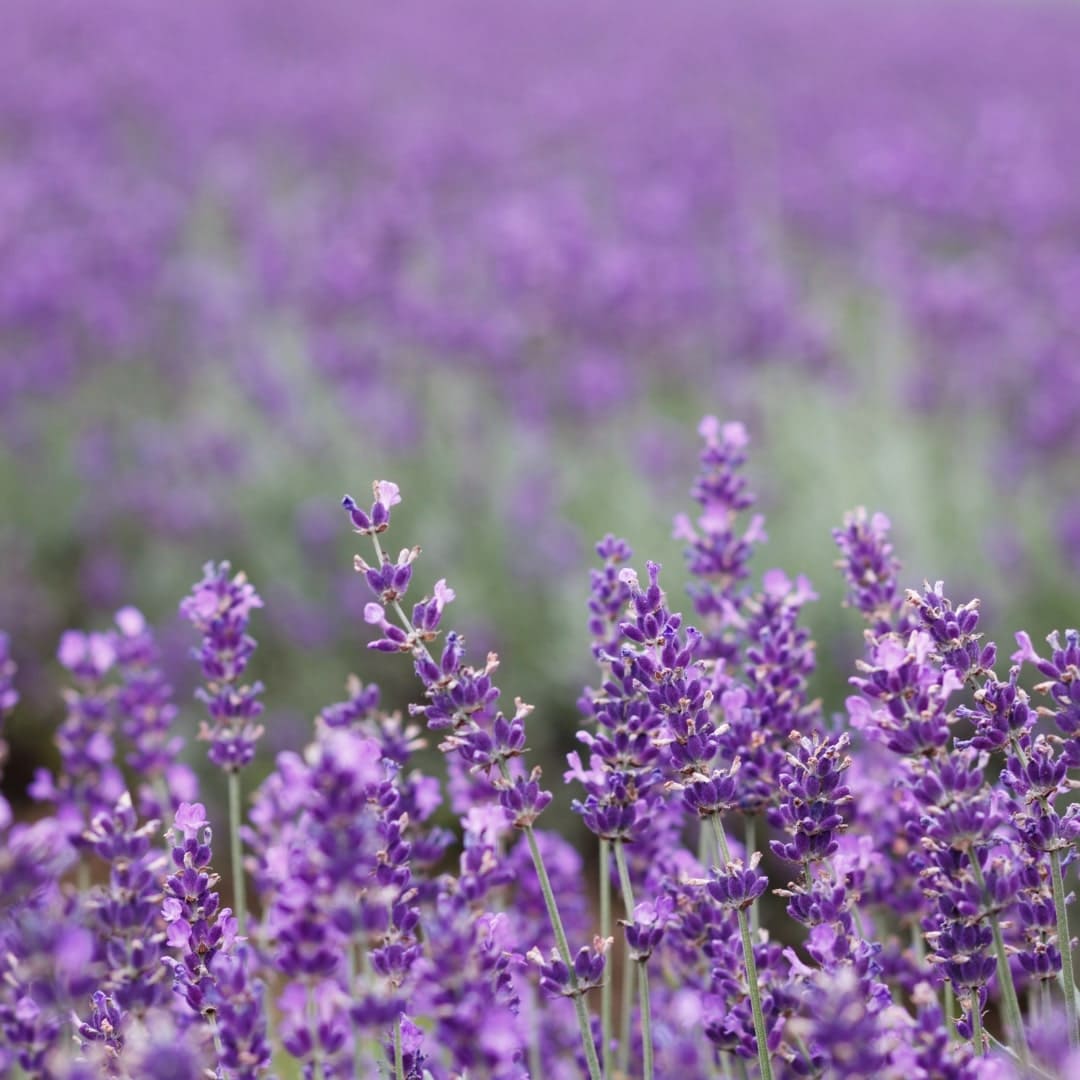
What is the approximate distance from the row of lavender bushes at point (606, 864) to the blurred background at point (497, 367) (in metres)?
2.19

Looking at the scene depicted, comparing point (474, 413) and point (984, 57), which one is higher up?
point (984, 57)

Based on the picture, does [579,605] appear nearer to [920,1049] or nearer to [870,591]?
[870,591]

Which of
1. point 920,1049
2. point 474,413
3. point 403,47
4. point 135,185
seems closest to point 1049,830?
point 920,1049

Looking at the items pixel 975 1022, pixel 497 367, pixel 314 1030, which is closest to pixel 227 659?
pixel 314 1030

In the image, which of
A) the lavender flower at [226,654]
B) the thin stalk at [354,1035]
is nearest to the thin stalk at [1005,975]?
the thin stalk at [354,1035]

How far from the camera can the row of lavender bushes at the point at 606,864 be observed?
3.37 ft

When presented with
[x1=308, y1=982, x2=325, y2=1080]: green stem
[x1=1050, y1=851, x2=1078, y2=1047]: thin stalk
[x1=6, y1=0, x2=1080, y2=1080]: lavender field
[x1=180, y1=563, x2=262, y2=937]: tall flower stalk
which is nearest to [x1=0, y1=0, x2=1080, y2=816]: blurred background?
[x1=6, y1=0, x2=1080, y2=1080]: lavender field

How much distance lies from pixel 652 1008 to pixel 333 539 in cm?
307

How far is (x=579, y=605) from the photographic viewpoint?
4.30 m

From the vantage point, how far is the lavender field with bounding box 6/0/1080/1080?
1243mm

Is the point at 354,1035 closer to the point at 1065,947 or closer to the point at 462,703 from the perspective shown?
the point at 462,703

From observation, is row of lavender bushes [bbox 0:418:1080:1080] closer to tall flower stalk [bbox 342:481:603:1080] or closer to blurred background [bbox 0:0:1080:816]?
tall flower stalk [bbox 342:481:603:1080]

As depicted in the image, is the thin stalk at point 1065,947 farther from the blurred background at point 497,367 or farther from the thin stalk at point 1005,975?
the blurred background at point 497,367

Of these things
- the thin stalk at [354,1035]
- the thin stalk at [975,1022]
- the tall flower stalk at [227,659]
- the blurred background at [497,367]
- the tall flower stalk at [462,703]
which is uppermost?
the blurred background at [497,367]
